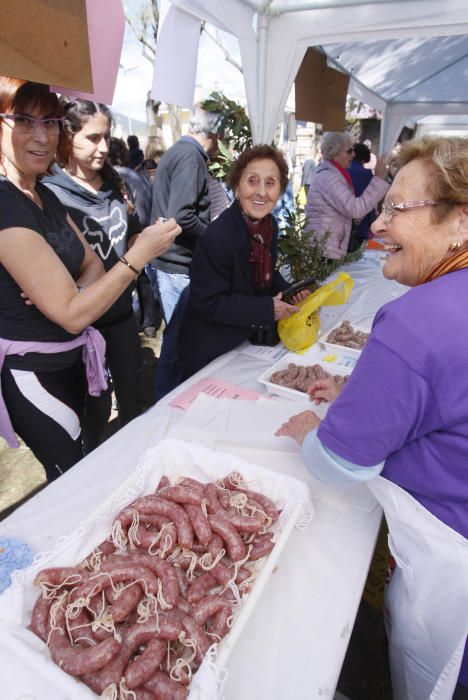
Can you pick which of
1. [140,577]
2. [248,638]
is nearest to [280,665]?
[248,638]

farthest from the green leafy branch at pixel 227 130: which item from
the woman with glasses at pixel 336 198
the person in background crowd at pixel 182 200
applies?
the woman with glasses at pixel 336 198

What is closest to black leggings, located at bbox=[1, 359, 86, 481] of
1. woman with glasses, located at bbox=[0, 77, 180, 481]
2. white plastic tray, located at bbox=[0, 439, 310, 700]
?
woman with glasses, located at bbox=[0, 77, 180, 481]

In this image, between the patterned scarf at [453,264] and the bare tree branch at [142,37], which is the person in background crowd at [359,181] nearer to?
the patterned scarf at [453,264]

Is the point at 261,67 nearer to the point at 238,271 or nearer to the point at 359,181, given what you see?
the point at 238,271

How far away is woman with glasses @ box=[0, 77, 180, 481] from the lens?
57.0 inches

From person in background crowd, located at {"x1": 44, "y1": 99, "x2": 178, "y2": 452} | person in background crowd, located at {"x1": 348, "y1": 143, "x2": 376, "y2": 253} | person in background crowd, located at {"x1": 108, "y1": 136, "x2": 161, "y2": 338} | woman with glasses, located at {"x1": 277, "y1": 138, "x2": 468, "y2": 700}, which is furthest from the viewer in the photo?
person in background crowd, located at {"x1": 348, "y1": 143, "x2": 376, "y2": 253}

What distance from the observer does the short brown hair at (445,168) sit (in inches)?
39.2

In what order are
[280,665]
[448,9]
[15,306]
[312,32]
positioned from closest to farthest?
[280,665] → [15,306] → [448,9] → [312,32]

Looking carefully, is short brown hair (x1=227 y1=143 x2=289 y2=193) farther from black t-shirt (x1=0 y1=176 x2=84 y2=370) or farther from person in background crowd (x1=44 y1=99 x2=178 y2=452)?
black t-shirt (x1=0 y1=176 x2=84 y2=370)

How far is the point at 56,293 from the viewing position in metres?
1.49

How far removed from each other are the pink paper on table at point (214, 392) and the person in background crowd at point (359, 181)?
365 cm

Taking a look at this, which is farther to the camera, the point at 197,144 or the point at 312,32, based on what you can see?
the point at 197,144

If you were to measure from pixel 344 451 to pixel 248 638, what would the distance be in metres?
0.50

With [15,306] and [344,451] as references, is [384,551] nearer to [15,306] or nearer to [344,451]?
[344,451]
